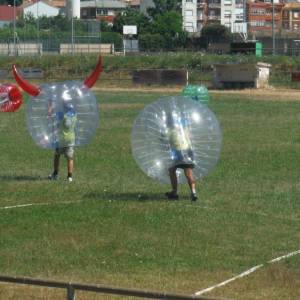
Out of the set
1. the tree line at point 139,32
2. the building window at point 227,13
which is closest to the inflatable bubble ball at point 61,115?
the tree line at point 139,32

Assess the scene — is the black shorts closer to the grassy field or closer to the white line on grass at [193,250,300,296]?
the grassy field

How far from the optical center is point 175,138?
60.7 ft

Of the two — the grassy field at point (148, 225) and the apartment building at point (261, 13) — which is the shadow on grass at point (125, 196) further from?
Answer: the apartment building at point (261, 13)

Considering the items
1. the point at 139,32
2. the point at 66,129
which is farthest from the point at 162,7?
the point at 66,129

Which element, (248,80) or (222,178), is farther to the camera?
(248,80)

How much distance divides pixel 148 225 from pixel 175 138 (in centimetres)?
184

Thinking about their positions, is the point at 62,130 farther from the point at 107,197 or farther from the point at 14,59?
the point at 14,59

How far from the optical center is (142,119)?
19.0 metres

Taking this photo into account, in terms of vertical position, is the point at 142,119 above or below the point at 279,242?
above

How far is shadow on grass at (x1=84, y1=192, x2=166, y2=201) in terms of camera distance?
19.6 meters

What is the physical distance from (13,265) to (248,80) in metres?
46.2

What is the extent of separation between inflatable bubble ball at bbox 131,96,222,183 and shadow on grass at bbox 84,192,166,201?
27.1 inches

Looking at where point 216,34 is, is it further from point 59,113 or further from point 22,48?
point 59,113

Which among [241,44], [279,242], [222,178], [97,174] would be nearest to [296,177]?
[222,178]
